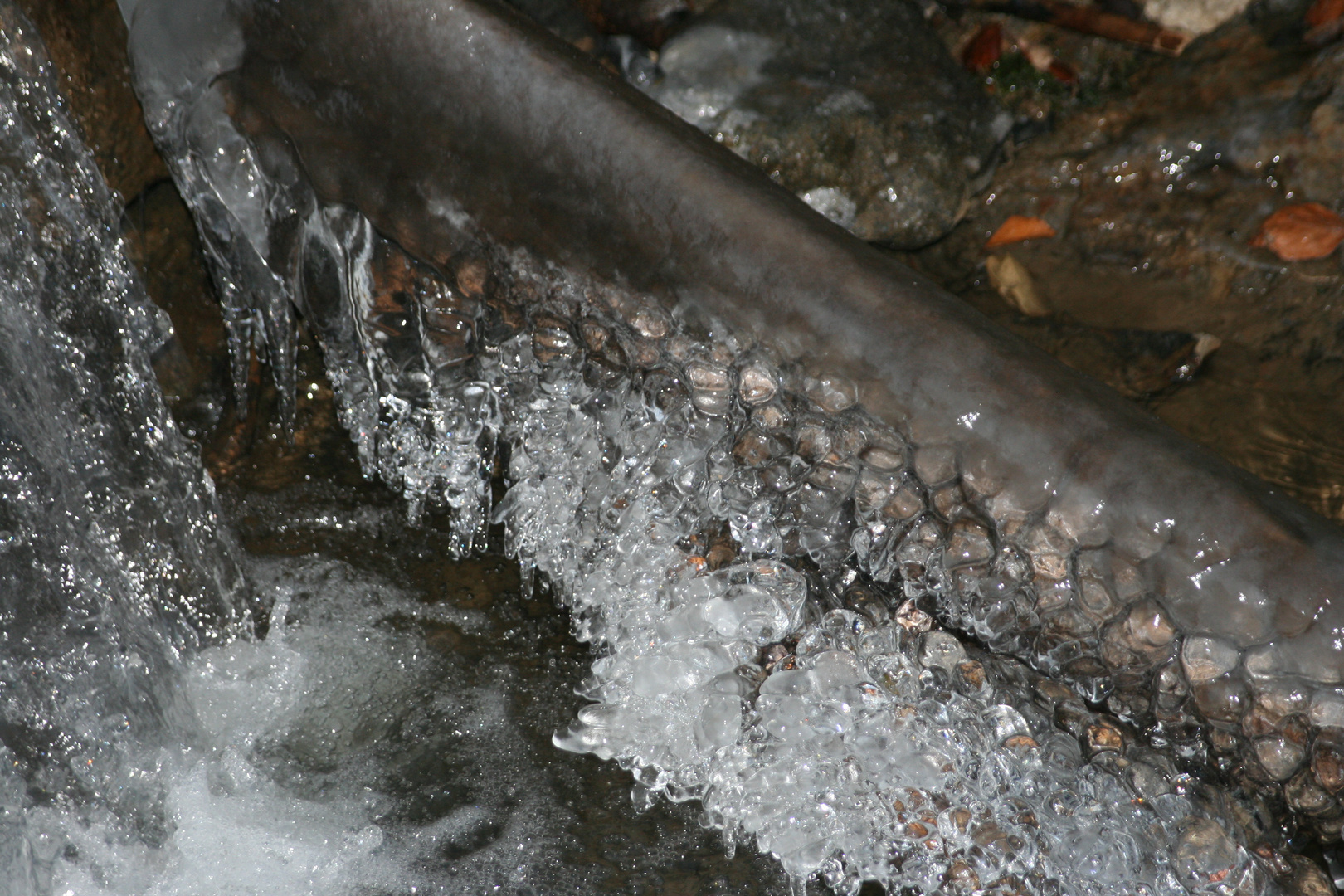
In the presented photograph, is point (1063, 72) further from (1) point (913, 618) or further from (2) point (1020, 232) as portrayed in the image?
(1) point (913, 618)

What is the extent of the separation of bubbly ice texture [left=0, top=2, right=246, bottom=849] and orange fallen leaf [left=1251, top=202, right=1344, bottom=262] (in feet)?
7.76

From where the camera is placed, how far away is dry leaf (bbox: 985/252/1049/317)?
7.79ft

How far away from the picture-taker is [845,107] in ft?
8.35

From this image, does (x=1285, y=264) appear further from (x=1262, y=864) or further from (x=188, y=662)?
(x=188, y=662)

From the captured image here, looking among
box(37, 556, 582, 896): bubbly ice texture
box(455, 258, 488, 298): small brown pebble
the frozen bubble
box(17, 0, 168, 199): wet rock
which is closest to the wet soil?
the frozen bubble

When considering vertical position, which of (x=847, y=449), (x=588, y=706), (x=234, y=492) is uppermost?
(x=847, y=449)

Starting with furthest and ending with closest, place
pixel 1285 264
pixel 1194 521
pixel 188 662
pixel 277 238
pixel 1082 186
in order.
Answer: pixel 1082 186 < pixel 1285 264 < pixel 277 238 < pixel 188 662 < pixel 1194 521

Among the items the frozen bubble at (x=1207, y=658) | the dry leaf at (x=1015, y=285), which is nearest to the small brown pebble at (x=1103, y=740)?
the frozen bubble at (x=1207, y=658)

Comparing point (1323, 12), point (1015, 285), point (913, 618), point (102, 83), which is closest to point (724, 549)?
point (913, 618)

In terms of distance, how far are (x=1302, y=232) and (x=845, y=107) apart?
111 centimetres

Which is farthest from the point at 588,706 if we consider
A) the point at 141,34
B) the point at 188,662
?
the point at 141,34

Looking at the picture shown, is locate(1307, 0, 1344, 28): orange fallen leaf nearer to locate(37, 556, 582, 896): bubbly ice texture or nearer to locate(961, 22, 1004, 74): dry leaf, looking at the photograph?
locate(961, 22, 1004, 74): dry leaf

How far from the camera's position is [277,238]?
188 centimetres

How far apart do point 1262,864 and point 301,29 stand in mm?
2009
